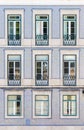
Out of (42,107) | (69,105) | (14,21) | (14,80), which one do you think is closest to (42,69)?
(14,80)

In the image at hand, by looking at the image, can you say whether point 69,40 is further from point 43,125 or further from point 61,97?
point 43,125

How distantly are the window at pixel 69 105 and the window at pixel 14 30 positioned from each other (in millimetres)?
2960

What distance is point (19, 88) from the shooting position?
17688 mm

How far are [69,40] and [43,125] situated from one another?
3.58 metres

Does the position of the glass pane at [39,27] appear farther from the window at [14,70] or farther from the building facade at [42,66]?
the window at [14,70]

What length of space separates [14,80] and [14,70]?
404 mm

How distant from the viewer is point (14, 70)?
17797 millimetres

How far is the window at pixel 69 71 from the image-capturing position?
58.2ft

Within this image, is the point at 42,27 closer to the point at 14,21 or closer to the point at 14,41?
the point at 14,21

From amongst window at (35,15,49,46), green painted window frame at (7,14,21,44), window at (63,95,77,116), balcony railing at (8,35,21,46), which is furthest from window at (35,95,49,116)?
green painted window frame at (7,14,21,44)

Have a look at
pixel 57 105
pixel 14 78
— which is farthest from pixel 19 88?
pixel 57 105

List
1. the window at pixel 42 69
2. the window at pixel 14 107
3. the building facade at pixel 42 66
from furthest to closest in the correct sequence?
1. the window at pixel 14 107
2. the window at pixel 42 69
3. the building facade at pixel 42 66

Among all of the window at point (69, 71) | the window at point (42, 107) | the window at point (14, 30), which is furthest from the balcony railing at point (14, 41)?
the window at point (42, 107)

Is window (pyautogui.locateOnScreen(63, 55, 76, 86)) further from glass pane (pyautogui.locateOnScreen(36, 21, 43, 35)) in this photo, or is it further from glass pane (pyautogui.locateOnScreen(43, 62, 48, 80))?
glass pane (pyautogui.locateOnScreen(36, 21, 43, 35))
